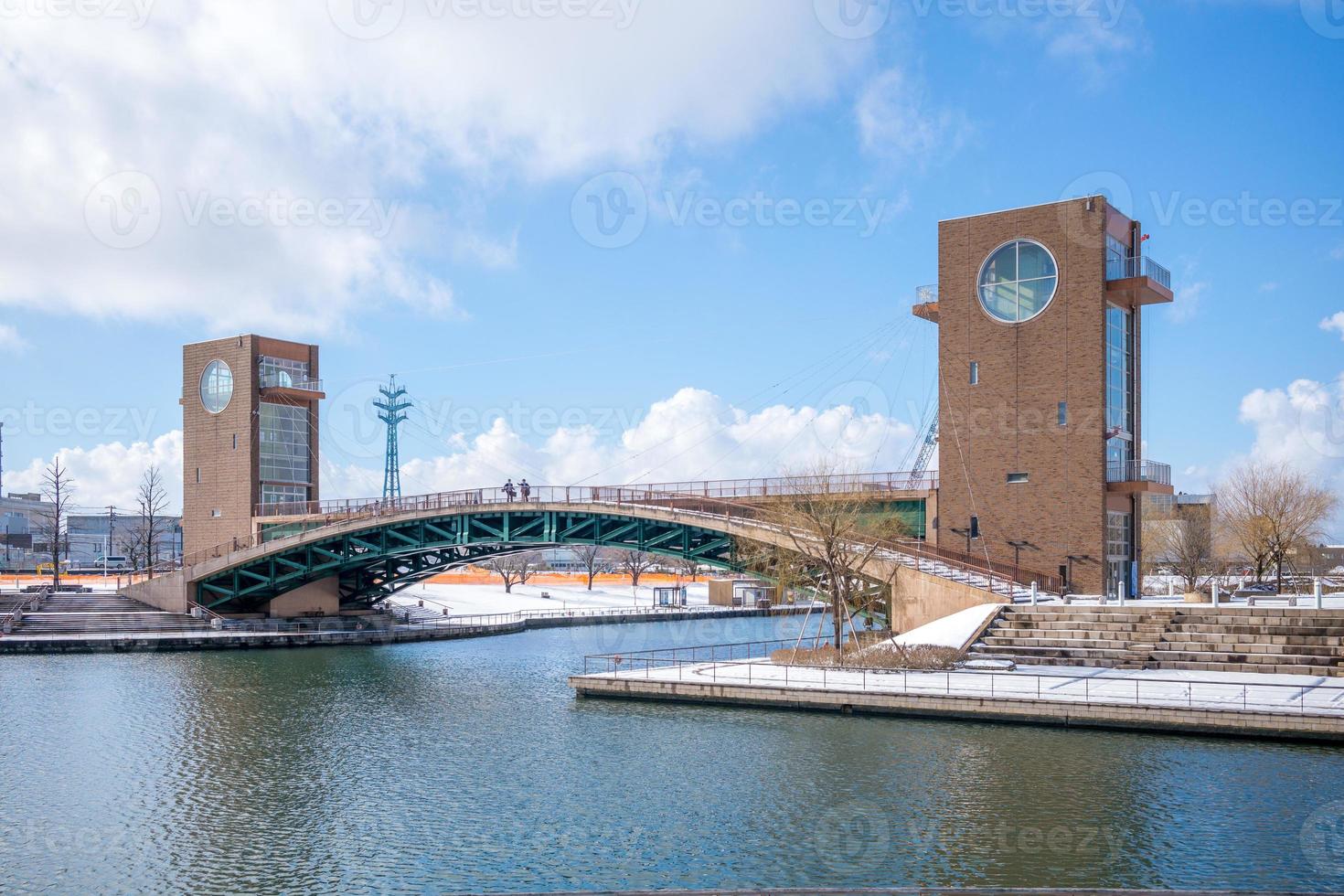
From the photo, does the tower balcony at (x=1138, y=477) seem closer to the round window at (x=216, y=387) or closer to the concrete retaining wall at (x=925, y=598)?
the concrete retaining wall at (x=925, y=598)

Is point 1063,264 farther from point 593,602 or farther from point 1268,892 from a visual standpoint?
point 593,602

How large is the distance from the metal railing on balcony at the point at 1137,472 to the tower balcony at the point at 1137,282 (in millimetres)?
6590

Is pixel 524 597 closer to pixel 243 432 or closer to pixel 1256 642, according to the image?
pixel 243 432

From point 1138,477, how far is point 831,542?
1502cm

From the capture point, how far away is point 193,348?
79375 millimetres

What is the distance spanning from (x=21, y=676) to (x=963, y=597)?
36977 millimetres

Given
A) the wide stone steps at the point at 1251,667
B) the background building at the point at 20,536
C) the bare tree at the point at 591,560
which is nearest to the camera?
the wide stone steps at the point at 1251,667

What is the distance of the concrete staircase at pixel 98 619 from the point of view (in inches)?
2383

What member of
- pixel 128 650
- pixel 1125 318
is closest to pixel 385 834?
pixel 1125 318

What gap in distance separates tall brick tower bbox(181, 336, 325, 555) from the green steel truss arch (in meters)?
6.21

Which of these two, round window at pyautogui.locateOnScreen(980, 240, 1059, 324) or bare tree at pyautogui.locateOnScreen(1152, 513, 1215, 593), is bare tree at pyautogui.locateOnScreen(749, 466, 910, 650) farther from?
bare tree at pyautogui.locateOnScreen(1152, 513, 1215, 593)

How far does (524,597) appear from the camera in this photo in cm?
9731

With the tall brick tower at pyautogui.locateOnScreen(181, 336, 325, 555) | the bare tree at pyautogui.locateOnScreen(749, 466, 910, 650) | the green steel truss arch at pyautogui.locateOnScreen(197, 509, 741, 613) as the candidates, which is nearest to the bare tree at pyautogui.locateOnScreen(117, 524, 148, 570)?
the tall brick tower at pyautogui.locateOnScreen(181, 336, 325, 555)

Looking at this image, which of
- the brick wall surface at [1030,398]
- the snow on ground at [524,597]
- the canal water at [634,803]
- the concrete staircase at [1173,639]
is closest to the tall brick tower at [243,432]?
the snow on ground at [524,597]
